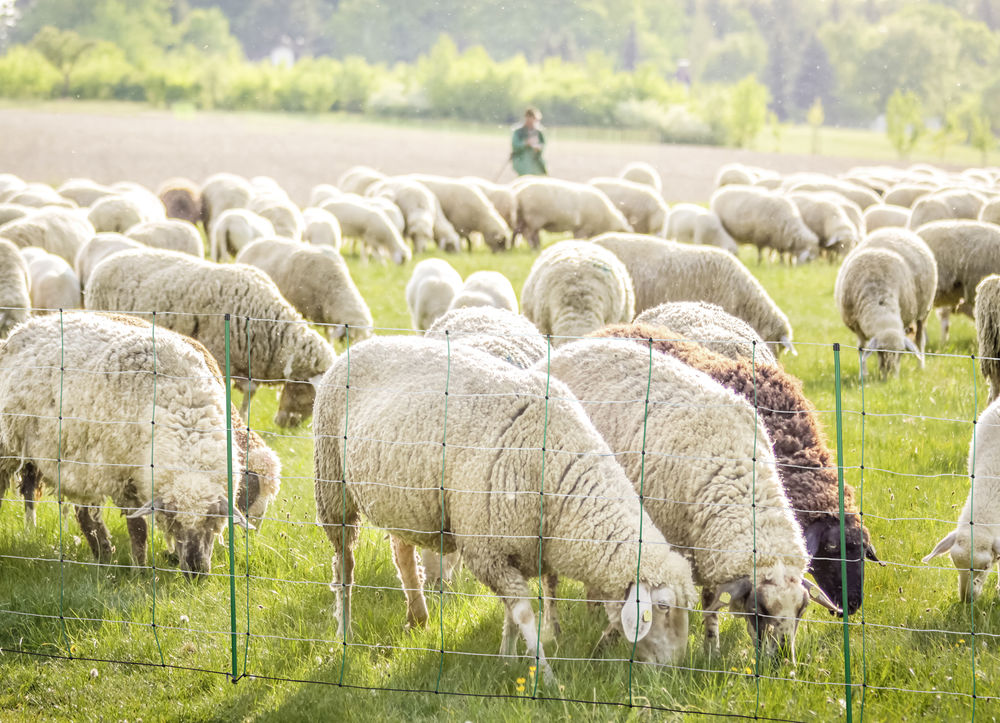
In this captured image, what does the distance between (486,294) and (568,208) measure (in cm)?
1032

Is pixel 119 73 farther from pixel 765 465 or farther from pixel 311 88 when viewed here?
pixel 765 465

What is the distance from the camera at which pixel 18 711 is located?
3.92 m

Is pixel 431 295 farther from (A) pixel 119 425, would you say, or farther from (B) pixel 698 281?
(A) pixel 119 425

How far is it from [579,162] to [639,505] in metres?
37.8

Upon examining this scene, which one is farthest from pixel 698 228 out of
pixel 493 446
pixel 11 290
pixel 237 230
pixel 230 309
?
pixel 493 446

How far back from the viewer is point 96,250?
985cm

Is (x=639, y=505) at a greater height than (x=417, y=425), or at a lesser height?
lesser

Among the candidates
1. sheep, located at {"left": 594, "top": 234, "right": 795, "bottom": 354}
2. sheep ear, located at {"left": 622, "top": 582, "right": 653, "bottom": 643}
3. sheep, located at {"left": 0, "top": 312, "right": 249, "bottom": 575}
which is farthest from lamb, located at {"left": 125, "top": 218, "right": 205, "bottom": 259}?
sheep ear, located at {"left": 622, "top": 582, "right": 653, "bottom": 643}

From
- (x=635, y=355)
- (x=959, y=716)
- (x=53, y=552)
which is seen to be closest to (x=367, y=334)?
(x=53, y=552)

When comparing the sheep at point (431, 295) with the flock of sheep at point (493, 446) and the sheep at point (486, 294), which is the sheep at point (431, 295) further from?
the flock of sheep at point (493, 446)

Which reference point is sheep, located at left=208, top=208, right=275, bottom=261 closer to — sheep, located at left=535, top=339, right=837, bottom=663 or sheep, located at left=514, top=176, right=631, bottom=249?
sheep, located at left=514, top=176, right=631, bottom=249

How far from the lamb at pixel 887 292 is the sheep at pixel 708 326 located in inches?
121

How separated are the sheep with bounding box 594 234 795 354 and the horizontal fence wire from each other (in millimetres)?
3618

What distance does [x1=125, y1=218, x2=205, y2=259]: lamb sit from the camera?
10922mm
